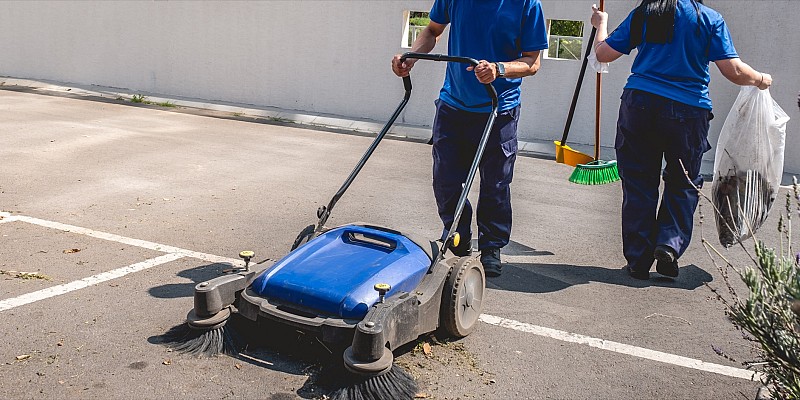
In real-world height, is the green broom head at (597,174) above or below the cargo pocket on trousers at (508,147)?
below

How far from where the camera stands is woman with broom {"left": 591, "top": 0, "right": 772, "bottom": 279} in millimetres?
5262

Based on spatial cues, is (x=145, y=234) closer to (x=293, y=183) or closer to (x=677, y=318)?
(x=293, y=183)

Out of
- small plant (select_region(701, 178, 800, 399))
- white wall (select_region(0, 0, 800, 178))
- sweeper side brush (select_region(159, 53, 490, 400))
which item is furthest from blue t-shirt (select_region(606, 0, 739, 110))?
white wall (select_region(0, 0, 800, 178))

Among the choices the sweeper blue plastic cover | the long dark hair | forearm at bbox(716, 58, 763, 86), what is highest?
the long dark hair

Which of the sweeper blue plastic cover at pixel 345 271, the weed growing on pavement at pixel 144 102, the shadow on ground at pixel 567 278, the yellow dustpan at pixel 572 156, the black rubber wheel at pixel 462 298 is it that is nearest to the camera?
the sweeper blue plastic cover at pixel 345 271

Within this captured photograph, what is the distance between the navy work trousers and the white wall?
5202 millimetres

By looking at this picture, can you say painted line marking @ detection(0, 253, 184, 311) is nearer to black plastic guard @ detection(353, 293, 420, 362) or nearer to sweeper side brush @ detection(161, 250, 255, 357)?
sweeper side brush @ detection(161, 250, 255, 357)

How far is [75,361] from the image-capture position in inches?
153

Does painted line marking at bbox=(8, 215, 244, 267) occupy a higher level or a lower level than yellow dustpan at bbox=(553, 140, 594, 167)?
lower

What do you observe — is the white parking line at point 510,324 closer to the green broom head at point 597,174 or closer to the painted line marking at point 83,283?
the painted line marking at point 83,283

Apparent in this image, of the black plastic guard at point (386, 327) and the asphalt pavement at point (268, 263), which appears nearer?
the black plastic guard at point (386, 327)

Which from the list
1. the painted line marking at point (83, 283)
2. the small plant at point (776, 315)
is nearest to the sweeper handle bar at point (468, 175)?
the small plant at point (776, 315)

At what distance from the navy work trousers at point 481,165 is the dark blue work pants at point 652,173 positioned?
78 centimetres

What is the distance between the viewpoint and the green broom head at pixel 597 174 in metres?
6.25
